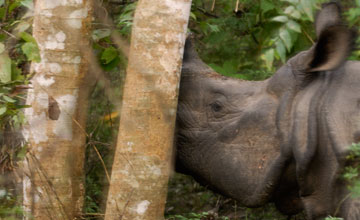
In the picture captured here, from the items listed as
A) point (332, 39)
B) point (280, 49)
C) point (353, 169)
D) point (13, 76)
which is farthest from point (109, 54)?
point (353, 169)

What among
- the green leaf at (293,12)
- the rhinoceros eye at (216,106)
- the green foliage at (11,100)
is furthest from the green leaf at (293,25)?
the green foliage at (11,100)

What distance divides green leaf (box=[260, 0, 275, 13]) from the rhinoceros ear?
1.47 meters

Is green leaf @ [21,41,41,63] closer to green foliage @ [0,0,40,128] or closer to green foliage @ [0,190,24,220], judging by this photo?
green foliage @ [0,0,40,128]

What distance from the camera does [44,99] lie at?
4.05m

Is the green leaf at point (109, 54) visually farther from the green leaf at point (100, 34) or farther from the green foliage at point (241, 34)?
the green foliage at point (241, 34)

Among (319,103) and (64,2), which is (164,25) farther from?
(319,103)

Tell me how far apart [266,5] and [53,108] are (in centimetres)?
228

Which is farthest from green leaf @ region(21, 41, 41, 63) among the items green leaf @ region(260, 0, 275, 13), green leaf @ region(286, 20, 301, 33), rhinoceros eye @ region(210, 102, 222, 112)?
green leaf @ region(260, 0, 275, 13)

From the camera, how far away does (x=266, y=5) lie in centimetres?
559

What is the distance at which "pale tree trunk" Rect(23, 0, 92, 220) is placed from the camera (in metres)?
4.03

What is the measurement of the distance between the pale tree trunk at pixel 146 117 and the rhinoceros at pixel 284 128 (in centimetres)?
66

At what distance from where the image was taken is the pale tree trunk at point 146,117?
3773mm

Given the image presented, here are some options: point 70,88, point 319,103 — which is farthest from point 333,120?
point 70,88

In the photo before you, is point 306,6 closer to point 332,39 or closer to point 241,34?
point 332,39
